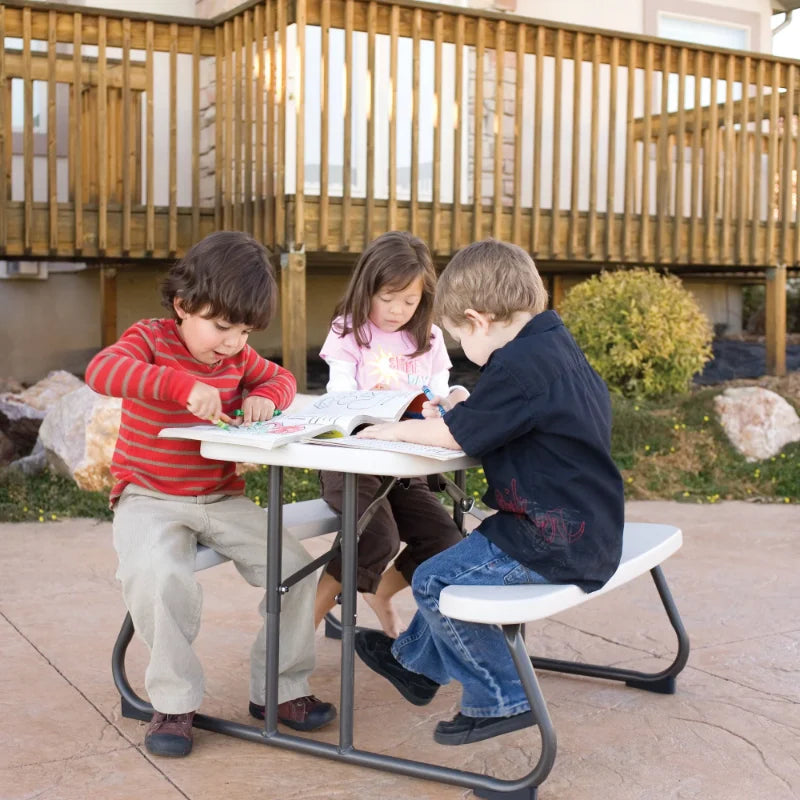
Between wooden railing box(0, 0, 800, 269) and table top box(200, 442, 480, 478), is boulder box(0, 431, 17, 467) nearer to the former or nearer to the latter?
wooden railing box(0, 0, 800, 269)

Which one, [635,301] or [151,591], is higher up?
[635,301]

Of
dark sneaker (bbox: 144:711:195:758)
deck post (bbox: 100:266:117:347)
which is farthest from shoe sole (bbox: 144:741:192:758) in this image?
deck post (bbox: 100:266:117:347)

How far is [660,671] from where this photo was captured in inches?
124

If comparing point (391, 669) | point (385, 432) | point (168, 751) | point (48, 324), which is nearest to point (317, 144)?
point (48, 324)

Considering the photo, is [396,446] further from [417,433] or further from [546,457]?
[546,457]

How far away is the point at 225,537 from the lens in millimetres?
2791

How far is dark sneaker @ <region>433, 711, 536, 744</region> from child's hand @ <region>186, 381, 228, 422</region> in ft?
2.85

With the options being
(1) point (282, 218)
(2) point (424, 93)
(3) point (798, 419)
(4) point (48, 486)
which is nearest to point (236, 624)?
(4) point (48, 486)

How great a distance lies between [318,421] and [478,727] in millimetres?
763

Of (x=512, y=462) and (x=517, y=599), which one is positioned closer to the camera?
(x=517, y=599)

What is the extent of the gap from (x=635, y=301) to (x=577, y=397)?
471 centimetres

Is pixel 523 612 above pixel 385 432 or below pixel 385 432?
below

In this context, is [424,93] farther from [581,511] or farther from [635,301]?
[581,511]

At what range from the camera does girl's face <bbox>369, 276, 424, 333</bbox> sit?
3289mm
